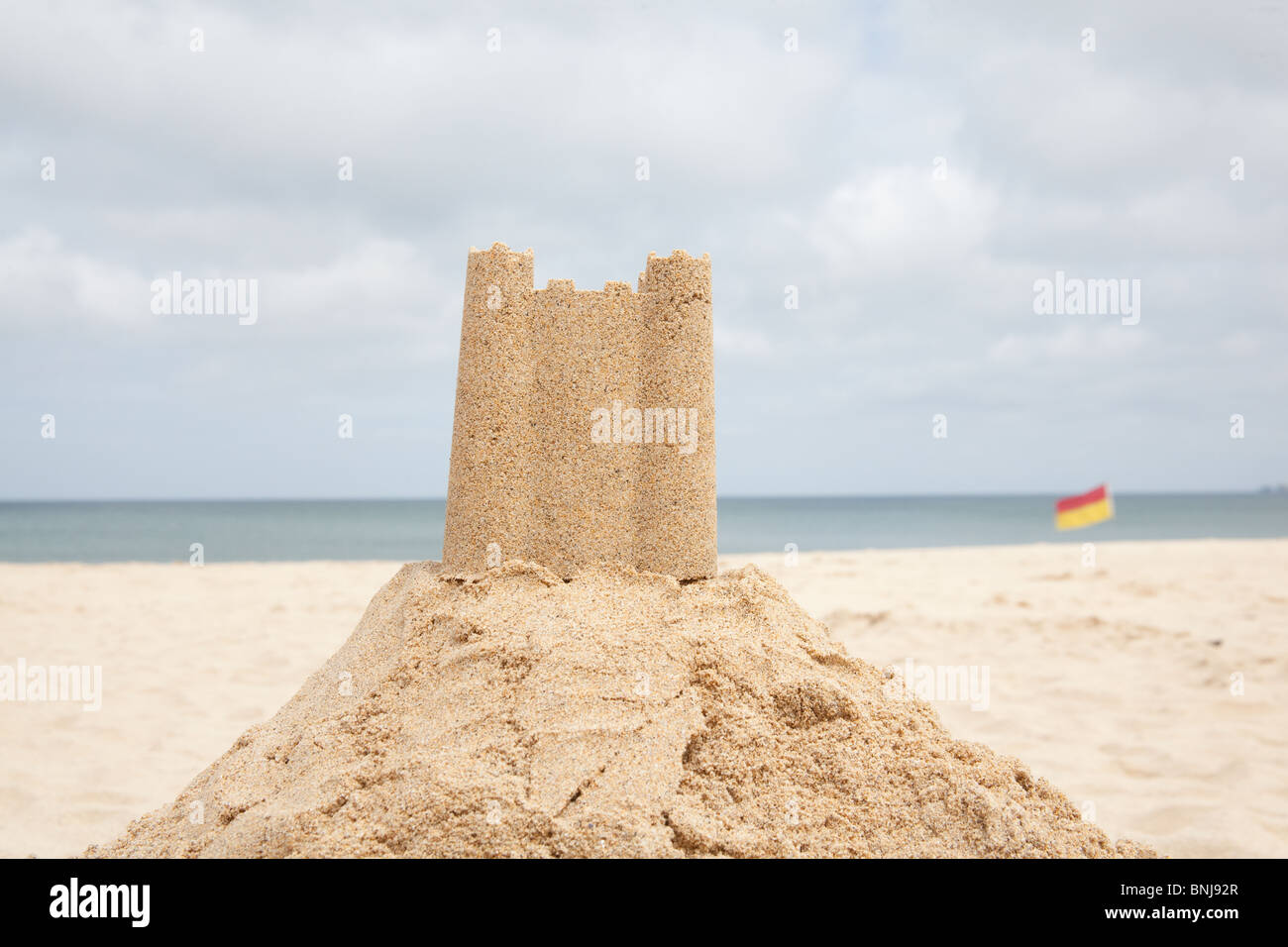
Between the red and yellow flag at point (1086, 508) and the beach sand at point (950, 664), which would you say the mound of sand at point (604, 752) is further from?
the red and yellow flag at point (1086, 508)

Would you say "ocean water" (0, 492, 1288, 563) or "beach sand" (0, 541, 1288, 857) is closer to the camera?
"beach sand" (0, 541, 1288, 857)

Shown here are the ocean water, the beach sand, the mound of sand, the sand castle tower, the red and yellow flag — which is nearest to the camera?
the mound of sand

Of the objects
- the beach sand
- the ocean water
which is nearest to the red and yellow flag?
the beach sand

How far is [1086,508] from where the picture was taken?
42.0ft

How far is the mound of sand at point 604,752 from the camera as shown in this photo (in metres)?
2.88

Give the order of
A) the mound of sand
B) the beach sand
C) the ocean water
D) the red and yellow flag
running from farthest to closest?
the ocean water, the red and yellow flag, the beach sand, the mound of sand

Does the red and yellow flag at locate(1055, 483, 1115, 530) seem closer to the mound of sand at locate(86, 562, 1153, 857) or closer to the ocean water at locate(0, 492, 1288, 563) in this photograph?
the mound of sand at locate(86, 562, 1153, 857)

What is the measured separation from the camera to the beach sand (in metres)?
5.66

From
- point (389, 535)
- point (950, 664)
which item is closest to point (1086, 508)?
point (950, 664)

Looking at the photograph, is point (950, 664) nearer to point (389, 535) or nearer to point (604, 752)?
point (604, 752)

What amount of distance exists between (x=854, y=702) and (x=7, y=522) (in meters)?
62.9

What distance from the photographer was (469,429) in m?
3.85

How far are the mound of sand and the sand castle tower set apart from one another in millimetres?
150

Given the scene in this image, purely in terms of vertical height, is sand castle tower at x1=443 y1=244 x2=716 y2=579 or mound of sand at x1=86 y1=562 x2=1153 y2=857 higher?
sand castle tower at x1=443 y1=244 x2=716 y2=579
